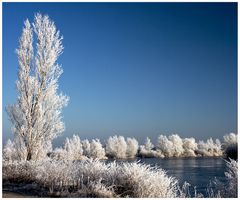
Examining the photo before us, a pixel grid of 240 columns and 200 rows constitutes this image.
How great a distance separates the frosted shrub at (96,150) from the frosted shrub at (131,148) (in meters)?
1.28

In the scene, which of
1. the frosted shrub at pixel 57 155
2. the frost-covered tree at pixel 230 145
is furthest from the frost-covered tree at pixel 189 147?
the frosted shrub at pixel 57 155

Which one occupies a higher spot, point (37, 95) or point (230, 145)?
point (37, 95)

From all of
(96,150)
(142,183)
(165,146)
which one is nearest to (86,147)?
(96,150)

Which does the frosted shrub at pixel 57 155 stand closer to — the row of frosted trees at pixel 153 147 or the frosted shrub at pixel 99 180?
the frosted shrub at pixel 99 180

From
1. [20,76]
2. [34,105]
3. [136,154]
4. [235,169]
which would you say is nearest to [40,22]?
[20,76]

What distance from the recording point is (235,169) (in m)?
5.16

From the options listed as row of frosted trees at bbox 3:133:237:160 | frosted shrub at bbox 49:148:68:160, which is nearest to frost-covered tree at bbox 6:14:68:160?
frosted shrub at bbox 49:148:68:160

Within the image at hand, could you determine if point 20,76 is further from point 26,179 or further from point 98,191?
point 98,191

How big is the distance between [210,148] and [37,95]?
43.7 ft

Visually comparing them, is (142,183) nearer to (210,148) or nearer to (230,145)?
(230,145)

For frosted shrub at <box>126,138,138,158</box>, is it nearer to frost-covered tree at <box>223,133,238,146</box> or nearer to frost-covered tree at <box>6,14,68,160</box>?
frost-covered tree at <box>223,133,238,146</box>

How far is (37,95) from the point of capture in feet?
23.2

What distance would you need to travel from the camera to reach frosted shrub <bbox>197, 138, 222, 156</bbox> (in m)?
17.9

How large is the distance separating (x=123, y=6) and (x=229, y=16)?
5.21 ft
